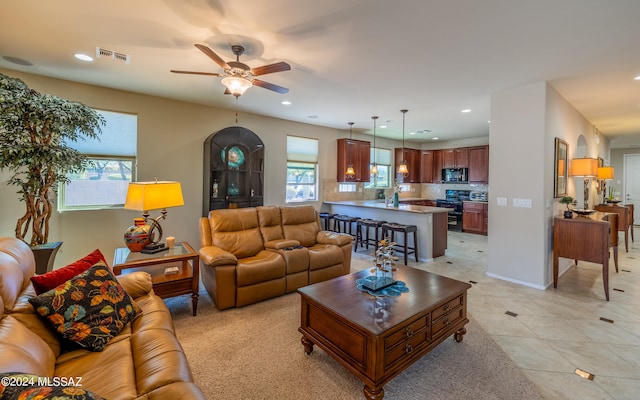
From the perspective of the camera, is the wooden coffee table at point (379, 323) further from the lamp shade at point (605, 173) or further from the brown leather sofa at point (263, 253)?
the lamp shade at point (605, 173)

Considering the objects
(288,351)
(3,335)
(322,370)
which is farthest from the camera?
(288,351)

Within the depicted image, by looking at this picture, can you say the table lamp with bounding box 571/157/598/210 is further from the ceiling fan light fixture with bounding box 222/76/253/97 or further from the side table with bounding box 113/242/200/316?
the side table with bounding box 113/242/200/316

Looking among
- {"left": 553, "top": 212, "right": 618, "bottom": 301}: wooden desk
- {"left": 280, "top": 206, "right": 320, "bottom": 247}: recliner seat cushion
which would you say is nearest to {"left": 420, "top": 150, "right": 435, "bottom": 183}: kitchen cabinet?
{"left": 553, "top": 212, "right": 618, "bottom": 301}: wooden desk

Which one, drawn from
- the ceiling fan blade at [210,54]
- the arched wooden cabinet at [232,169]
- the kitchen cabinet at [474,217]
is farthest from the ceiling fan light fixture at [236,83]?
the kitchen cabinet at [474,217]

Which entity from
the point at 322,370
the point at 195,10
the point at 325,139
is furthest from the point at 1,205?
the point at 325,139

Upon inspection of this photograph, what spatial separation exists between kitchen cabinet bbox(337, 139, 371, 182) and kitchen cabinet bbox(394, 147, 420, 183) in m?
1.53

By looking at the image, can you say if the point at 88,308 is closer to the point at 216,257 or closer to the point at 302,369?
the point at 216,257

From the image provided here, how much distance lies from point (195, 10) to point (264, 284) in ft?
8.87

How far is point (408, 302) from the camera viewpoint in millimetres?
2119

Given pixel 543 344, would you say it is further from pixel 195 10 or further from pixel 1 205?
pixel 1 205

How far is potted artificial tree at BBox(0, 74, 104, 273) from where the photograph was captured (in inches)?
106

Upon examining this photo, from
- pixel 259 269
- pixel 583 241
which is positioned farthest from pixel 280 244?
pixel 583 241

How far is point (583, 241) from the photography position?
11.7ft

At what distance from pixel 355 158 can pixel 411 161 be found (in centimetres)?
257
